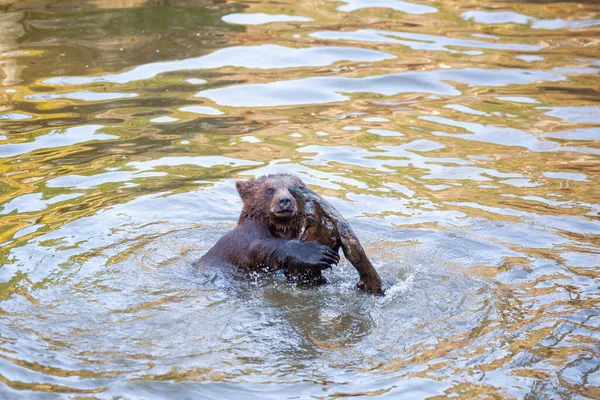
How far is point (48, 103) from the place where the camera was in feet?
40.5

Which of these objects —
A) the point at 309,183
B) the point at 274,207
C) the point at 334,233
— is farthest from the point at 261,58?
the point at 334,233

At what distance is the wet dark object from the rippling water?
0.16 metres

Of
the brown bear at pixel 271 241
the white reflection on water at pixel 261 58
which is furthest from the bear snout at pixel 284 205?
the white reflection on water at pixel 261 58

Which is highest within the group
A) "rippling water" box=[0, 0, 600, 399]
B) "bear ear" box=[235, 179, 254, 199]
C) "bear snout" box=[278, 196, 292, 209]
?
"bear snout" box=[278, 196, 292, 209]

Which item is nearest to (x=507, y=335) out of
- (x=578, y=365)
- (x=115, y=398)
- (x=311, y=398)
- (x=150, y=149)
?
(x=578, y=365)

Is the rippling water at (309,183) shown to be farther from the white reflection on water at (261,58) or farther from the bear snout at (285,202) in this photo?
the bear snout at (285,202)

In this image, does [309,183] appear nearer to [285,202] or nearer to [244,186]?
→ [244,186]

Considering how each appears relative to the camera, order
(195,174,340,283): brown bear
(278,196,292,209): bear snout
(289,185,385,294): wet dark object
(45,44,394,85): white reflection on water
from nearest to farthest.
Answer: (289,185,385,294): wet dark object < (195,174,340,283): brown bear < (278,196,292,209): bear snout < (45,44,394,85): white reflection on water

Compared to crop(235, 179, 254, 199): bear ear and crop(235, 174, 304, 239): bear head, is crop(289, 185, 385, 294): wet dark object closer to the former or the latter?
crop(235, 174, 304, 239): bear head

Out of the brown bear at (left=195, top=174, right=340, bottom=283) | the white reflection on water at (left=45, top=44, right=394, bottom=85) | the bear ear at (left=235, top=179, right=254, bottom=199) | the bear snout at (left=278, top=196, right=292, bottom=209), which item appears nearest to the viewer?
the brown bear at (left=195, top=174, right=340, bottom=283)

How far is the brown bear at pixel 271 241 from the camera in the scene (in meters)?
7.46

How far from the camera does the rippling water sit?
20.2ft

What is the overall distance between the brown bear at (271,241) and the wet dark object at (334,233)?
11 cm

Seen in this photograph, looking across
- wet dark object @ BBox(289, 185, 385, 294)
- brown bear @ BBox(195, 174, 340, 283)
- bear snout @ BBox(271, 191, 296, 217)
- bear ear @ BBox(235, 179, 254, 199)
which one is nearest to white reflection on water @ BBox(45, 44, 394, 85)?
bear ear @ BBox(235, 179, 254, 199)
